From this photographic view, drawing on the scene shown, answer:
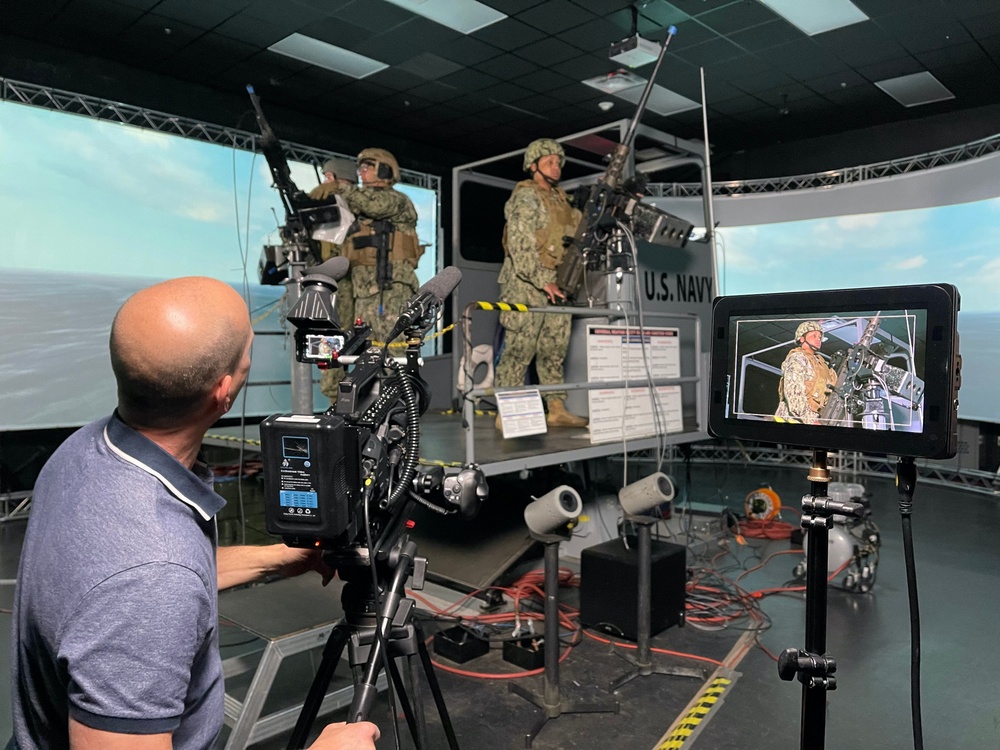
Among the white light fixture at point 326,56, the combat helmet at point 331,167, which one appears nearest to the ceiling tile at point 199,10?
the white light fixture at point 326,56

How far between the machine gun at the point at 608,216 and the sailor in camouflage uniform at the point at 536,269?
0.15m

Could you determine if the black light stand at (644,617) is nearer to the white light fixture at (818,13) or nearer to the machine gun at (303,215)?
the machine gun at (303,215)

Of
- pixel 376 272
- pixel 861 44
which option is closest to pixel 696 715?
pixel 376 272

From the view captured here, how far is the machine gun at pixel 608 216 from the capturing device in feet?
14.6

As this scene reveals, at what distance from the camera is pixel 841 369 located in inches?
47.5

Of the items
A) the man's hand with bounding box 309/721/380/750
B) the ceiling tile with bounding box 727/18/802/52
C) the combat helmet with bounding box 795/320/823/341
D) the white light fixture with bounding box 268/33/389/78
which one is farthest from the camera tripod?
the ceiling tile with bounding box 727/18/802/52

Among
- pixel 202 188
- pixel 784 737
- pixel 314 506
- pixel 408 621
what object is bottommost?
pixel 784 737

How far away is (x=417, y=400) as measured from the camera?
70.3 inches

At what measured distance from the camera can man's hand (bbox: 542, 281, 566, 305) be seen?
14.7 feet

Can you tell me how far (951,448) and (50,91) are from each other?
7235 mm

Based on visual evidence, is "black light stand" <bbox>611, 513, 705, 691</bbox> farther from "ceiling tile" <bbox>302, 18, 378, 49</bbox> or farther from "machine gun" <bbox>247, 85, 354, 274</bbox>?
"ceiling tile" <bbox>302, 18, 378, 49</bbox>

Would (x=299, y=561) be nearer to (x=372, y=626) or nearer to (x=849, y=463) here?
(x=372, y=626)

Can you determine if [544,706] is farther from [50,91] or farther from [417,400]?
[50,91]

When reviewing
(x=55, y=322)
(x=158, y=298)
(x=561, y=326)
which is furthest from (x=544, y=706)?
(x=55, y=322)
